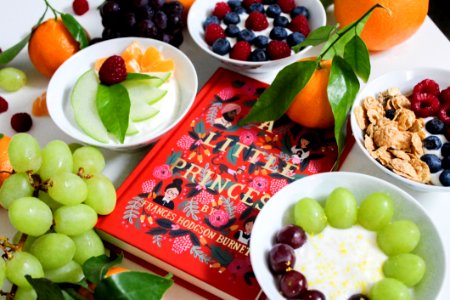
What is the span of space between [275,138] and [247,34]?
25 centimetres

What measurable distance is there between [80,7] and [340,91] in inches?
27.4

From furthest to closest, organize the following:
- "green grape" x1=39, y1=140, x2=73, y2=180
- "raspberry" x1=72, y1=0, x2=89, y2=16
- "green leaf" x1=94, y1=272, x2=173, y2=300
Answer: "raspberry" x1=72, y1=0, x2=89, y2=16 → "green grape" x1=39, y1=140, x2=73, y2=180 → "green leaf" x1=94, y1=272, x2=173, y2=300

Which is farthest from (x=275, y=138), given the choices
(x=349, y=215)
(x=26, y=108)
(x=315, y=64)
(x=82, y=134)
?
(x=26, y=108)

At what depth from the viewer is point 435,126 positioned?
0.97 metres

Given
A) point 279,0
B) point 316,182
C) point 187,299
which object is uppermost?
point 279,0

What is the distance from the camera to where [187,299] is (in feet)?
2.89

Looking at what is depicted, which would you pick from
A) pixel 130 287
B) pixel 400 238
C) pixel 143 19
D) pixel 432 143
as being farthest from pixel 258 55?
pixel 130 287

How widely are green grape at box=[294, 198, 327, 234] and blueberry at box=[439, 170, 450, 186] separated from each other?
0.22 meters

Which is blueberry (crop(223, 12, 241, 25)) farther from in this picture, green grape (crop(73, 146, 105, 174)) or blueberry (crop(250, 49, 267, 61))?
green grape (crop(73, 146, 105, 174))

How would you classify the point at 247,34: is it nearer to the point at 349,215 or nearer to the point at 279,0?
the point at 279,0

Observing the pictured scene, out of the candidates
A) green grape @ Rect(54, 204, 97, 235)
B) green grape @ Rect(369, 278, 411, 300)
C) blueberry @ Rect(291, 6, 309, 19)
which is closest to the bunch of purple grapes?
blueberry @ Rect(291, 6, 309, 19)

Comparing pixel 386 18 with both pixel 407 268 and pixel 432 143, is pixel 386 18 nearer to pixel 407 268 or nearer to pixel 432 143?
pixel 432 143

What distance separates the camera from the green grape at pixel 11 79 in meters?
1.17

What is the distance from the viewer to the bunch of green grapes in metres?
0.80
